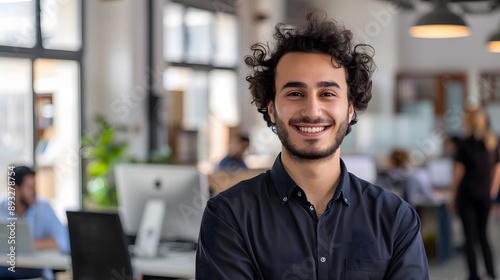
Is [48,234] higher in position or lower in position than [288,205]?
lower

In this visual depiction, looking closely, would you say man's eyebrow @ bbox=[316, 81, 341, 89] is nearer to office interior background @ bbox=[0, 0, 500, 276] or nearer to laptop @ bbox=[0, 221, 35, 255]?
laptop @ bbox=[0, 221, 35, 255]

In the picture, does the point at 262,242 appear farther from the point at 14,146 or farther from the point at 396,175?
the point at 396,175

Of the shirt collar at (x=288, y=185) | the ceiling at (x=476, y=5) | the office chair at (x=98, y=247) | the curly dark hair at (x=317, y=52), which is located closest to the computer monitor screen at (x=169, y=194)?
the office chair at (x=98, y=247)

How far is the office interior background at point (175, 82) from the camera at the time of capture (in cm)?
834

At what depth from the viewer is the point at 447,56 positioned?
13977 millimetres

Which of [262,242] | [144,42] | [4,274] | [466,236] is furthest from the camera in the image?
[144,42]

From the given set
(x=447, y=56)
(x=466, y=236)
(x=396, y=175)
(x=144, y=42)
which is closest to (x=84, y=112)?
(x=144, y=42)

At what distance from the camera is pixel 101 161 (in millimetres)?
8867

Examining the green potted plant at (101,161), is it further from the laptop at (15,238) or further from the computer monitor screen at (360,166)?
the laptop at (15,238)

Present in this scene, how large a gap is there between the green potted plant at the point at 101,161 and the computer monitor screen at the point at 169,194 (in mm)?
3892

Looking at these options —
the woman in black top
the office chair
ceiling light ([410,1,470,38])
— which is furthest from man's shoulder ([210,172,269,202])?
the woman in black top

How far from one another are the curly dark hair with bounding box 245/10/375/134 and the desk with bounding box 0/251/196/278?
2.46 metres

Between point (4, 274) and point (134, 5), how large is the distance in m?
5.63

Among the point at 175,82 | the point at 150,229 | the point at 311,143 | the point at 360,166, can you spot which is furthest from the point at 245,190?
the point at 175,82
